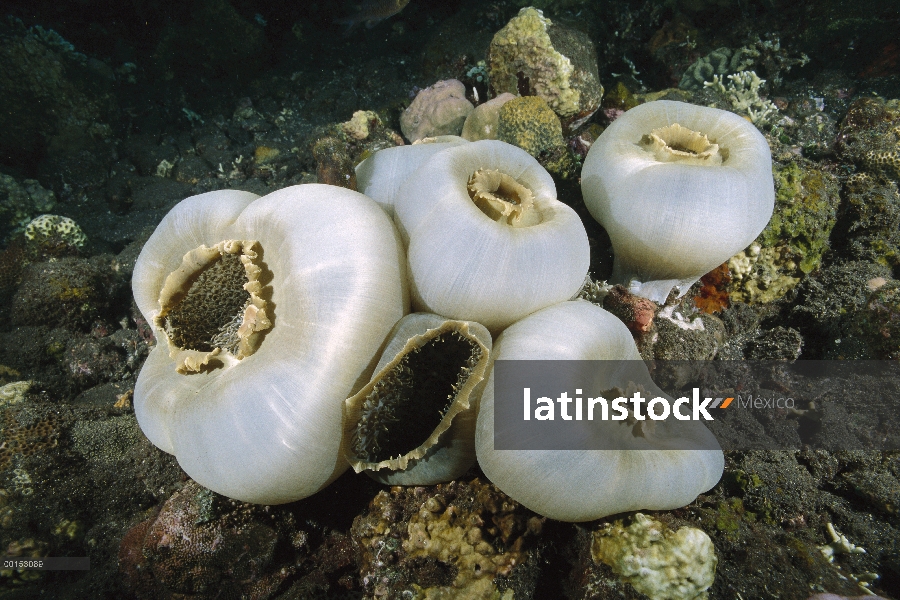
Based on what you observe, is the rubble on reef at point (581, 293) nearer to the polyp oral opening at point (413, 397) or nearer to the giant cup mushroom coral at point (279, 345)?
the polyp oral opening at point (413, 397)

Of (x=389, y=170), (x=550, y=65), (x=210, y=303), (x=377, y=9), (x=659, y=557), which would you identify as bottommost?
(x=659, y=557)

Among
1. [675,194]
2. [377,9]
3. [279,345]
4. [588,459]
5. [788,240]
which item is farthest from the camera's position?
[377,9]

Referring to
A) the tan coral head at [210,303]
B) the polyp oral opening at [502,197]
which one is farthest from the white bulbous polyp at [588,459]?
the tan coral head at [210,303]

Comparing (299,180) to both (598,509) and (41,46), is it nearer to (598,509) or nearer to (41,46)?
(598,509)

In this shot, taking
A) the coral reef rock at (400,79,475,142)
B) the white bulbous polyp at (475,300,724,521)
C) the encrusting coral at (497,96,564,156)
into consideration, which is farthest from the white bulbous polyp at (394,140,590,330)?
the coral reef rock at (400,79,475,142)

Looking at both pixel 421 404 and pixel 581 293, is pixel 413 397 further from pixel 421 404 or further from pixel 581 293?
pixel 581 293

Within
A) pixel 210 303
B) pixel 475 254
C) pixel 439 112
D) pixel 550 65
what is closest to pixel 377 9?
pixel 439 112

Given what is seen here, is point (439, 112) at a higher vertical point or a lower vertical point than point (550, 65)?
lower
